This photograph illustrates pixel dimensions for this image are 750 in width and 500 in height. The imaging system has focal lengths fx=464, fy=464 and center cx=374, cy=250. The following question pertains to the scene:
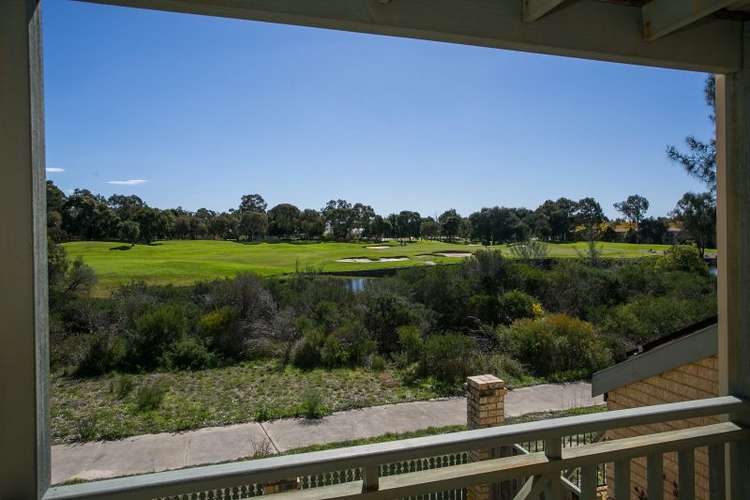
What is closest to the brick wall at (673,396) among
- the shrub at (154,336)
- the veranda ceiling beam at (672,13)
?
the veranda ceiling beam at (672,13)

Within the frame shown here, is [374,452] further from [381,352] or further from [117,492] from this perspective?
[381,352]

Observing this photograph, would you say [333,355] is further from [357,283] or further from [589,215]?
[589,215]

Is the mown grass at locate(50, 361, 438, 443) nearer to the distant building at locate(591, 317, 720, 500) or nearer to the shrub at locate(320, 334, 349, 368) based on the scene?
the shrub at locate(320, 334, 349, 368)

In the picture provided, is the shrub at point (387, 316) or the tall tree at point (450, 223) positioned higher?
the tall tree at point (450, 223)

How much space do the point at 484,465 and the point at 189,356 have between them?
762cm

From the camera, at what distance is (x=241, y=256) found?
473 inches

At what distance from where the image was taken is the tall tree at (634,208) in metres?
12.3

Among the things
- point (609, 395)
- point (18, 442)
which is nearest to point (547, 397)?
point (609, 395)

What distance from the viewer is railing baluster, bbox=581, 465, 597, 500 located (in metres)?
1.26

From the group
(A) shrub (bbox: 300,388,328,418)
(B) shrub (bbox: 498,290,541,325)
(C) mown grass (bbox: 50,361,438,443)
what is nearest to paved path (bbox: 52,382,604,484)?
(A) shrub (bbox: 300,388,328,418)

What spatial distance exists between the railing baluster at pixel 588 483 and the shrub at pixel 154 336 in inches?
308

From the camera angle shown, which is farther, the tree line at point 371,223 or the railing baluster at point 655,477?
the tree line at point 371,223

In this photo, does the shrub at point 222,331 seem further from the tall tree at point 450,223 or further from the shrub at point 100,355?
the tall tree at point 450,223

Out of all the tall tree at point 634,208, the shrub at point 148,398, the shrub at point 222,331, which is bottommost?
the shrub at point 148,398
